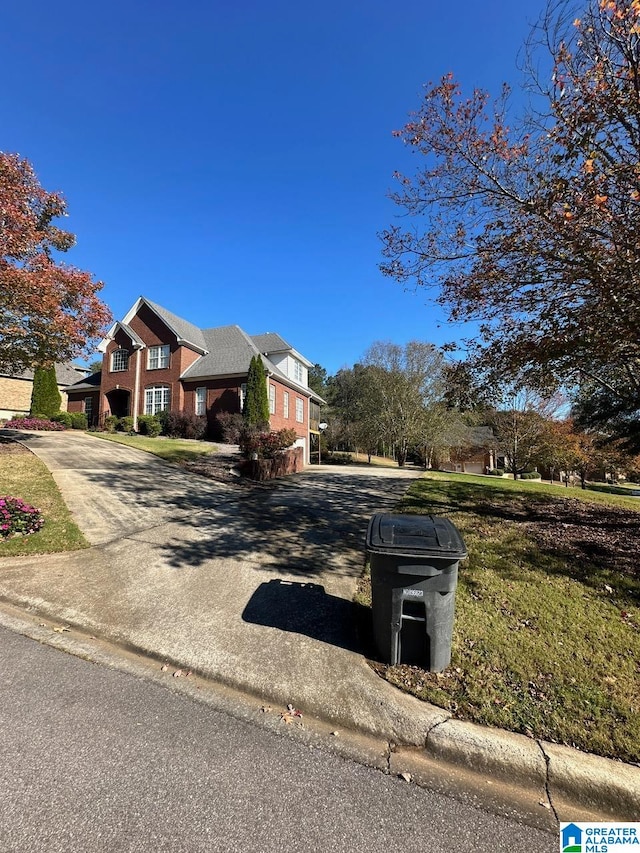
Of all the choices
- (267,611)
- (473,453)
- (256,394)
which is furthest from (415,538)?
(473,453)

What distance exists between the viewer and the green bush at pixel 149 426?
76.1 ft

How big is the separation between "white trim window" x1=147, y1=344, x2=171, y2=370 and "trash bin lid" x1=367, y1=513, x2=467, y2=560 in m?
24.1

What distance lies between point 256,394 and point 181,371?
6.27 meters

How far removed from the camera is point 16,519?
6.40 meters

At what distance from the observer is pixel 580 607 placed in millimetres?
4137

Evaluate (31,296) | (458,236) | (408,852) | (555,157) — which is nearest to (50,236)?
(31,296)

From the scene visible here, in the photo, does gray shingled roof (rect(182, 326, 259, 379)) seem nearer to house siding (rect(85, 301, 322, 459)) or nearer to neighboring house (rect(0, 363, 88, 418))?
house siding (rect(85, 301, 322, 459))

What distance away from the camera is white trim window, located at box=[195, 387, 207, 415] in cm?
2352

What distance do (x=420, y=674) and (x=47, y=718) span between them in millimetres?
2779

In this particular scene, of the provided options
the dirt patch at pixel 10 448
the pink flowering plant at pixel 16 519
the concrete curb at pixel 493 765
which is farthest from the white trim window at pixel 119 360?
the concrete curb at pixel 493 765

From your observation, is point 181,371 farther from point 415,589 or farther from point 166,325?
point 415,589

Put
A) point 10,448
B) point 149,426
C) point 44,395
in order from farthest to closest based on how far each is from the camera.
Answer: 1. point 44,395
2. point 149,426
3. point 10,448

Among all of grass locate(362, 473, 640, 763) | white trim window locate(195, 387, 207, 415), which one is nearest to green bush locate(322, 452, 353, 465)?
white trim window locate(195, 387, 207, 415)

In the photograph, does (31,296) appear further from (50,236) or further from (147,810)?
(147,810)
